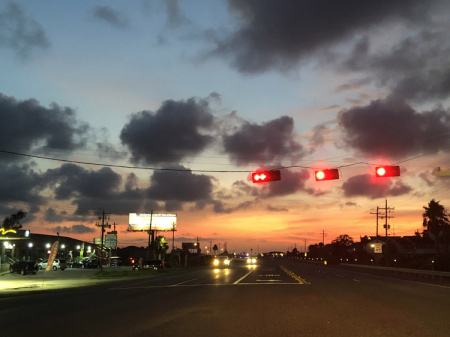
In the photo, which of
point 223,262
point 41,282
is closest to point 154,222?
point 223,262

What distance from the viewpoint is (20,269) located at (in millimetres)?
51500

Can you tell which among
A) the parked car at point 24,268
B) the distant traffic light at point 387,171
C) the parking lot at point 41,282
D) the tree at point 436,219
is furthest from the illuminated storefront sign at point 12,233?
the tree at point 436,219

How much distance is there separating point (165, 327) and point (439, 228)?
3262 inches

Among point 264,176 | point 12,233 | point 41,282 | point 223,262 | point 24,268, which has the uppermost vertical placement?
point 264,176

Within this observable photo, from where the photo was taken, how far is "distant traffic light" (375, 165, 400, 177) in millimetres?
21216

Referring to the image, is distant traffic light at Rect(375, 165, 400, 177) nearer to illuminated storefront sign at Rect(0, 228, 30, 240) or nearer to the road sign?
illuminated storefront sign at Rect(0, 228, 30, 240)

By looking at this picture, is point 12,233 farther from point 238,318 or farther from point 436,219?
point 436,219

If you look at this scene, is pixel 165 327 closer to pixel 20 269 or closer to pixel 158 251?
pixel 20 269

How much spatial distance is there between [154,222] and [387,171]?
8343cm

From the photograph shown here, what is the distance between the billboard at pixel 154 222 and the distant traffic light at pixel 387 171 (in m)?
81.4

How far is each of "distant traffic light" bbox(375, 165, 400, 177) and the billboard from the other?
81.4 m

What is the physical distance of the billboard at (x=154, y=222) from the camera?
99312mm

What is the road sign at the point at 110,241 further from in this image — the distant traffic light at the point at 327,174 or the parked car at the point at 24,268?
the distant traffic light at the point at 327,174

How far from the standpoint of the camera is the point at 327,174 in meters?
21.8
